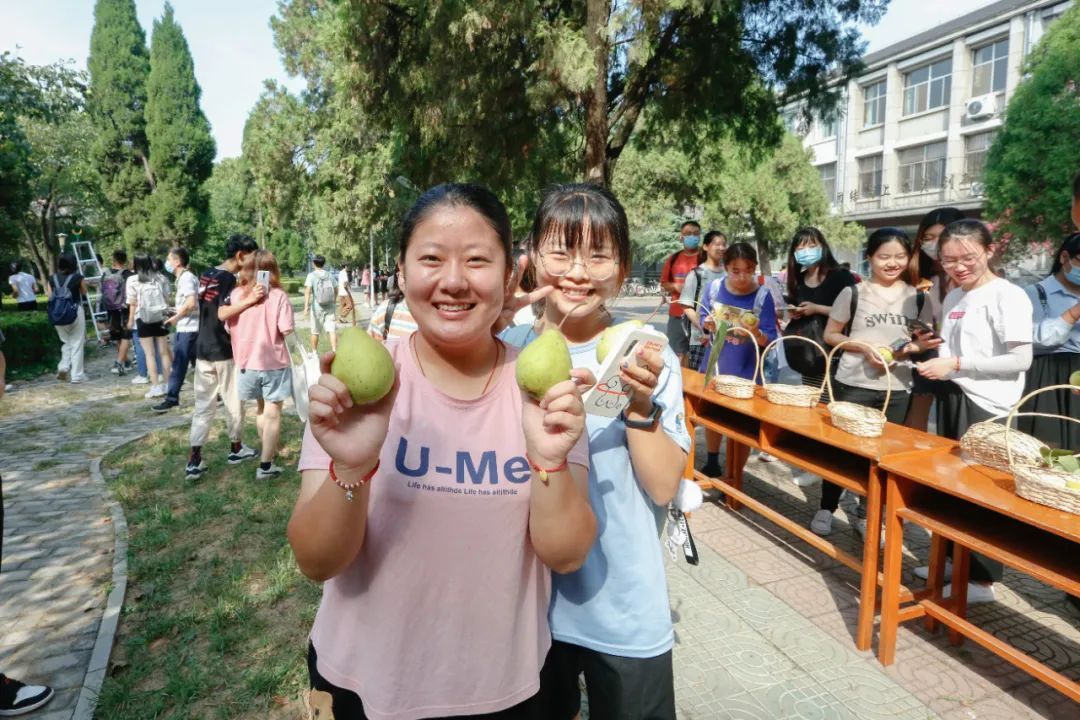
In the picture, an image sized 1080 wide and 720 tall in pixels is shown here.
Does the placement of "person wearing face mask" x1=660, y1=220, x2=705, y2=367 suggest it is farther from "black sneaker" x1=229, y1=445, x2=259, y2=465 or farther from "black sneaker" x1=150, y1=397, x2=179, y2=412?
"black sneaker" x1=150, y1=397, x2=179, y2=412

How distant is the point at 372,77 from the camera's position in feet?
31.3

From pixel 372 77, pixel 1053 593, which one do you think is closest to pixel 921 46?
pixel 372 77

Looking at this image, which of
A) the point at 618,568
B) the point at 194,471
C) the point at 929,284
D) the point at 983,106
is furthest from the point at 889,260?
the point at 983,106

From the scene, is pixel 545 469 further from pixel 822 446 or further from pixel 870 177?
pixel 870 177

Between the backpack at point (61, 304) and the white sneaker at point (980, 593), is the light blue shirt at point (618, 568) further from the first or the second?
the backpack at point (61, 304)

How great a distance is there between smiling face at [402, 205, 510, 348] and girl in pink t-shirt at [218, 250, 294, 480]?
4639 mm

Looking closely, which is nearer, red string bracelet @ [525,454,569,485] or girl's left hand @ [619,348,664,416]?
red string bracelet @ [525,454,569,485]

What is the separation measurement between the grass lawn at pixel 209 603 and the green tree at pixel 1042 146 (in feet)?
68.2

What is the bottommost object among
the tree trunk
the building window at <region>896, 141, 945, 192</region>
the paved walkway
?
the paved walkway

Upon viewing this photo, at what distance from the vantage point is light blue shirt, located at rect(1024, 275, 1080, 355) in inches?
152

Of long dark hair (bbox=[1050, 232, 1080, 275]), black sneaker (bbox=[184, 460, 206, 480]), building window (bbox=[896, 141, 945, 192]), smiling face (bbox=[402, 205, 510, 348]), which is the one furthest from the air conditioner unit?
smiling face (bbox=[402, 205, 510, 348])

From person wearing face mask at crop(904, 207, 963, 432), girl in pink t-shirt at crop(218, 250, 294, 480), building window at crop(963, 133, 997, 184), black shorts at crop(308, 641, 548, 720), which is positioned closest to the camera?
black shorts at crop(308, 641, 548, 720)

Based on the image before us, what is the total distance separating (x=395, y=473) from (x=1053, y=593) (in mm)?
4705

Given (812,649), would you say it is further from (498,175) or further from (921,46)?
(921,46)
